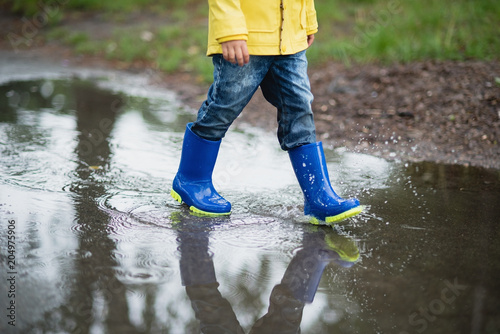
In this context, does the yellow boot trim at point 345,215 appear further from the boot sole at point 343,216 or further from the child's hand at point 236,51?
the child's hand at point 236,51

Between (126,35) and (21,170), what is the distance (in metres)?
6.58

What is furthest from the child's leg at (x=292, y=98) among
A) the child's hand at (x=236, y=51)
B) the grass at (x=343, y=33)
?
the grass at (x=343, y=33)

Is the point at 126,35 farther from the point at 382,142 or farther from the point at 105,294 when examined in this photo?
the point at 105,294

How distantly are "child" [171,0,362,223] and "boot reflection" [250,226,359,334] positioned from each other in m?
0.13

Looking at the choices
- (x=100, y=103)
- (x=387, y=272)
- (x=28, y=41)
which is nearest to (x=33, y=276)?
(x=387, y=272)

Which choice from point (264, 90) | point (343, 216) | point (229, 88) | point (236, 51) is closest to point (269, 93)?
point (264, 90)

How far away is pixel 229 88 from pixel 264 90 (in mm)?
291

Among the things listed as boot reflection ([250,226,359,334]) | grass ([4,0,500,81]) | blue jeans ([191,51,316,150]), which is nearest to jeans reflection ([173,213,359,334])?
boot reflection ([250,226,359,334])

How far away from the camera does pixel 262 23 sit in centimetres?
247

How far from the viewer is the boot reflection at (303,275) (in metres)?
1.79

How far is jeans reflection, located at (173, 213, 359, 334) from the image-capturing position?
177 centimetres

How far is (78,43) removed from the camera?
369 inches

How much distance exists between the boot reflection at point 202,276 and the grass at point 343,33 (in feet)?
13.2

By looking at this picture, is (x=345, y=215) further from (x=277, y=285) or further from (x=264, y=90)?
(x=264, y=90)
